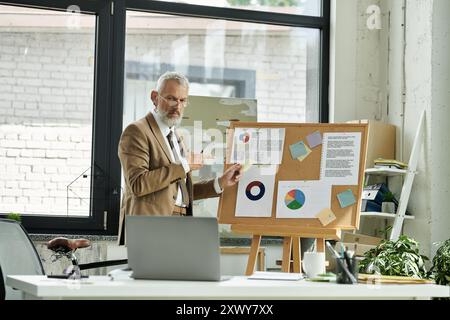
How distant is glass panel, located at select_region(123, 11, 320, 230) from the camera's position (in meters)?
6.32

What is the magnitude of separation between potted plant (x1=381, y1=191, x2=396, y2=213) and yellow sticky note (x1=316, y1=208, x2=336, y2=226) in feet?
4.74

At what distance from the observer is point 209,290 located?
2891 mm

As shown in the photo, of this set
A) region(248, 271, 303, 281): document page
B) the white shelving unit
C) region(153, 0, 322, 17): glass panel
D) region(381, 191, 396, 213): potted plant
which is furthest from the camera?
region(153, 0, 322, 17): glass panel

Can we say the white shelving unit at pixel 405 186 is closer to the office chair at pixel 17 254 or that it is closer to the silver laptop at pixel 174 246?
the office chair at pixel 17 254

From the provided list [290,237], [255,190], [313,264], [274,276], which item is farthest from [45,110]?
[313,264]

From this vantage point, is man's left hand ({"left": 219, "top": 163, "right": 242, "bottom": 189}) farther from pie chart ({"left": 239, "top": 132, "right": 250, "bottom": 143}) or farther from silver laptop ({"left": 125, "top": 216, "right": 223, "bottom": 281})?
silver laptop ({"left": 125, "top": 216, "right": 223, "bottom": 281})

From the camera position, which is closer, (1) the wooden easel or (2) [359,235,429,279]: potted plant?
(1) the wooden easel

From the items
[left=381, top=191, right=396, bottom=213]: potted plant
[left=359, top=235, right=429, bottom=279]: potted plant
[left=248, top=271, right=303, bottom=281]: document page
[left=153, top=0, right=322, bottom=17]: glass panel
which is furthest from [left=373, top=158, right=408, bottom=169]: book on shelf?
[left=248, top=271, right=303, bottom=281]: document page

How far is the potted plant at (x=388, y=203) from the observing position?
242 inches

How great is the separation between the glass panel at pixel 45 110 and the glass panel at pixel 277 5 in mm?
1032

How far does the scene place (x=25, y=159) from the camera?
598cm

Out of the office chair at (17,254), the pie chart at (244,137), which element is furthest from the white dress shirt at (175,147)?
the office chair at (17,254)
